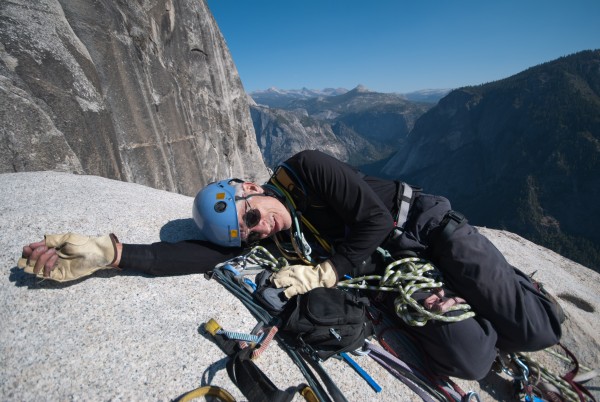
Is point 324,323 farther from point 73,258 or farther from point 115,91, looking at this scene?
point 115,91

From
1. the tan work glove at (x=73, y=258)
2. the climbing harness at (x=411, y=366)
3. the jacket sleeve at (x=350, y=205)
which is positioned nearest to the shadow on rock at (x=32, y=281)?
the tan work glove at (x=73, y=258)

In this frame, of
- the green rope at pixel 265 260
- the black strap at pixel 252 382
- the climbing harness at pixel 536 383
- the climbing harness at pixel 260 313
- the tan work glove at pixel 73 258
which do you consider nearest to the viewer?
the black strap at pixel 252 382

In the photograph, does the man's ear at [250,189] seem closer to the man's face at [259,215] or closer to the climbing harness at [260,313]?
the man's face at [259,215]

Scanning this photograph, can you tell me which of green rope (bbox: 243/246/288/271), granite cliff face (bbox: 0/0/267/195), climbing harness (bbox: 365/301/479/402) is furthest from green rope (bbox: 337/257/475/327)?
granite cliff face (bbox: 0/0/267/195)

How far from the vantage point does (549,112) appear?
119 m

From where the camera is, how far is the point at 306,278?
3.33 meters

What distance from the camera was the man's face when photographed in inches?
135

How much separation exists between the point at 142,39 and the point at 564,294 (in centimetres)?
1571

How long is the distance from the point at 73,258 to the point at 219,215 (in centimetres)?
137

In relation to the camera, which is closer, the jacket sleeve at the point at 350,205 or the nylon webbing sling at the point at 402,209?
the jacket sleeve at the point at 350,205

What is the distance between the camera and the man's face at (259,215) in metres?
3.42

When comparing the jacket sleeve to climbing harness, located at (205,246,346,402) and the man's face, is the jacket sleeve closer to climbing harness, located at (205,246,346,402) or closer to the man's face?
the man's face

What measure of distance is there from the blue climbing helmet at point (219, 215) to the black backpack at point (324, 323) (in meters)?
1.02

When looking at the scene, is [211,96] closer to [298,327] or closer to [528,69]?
[298,327]
